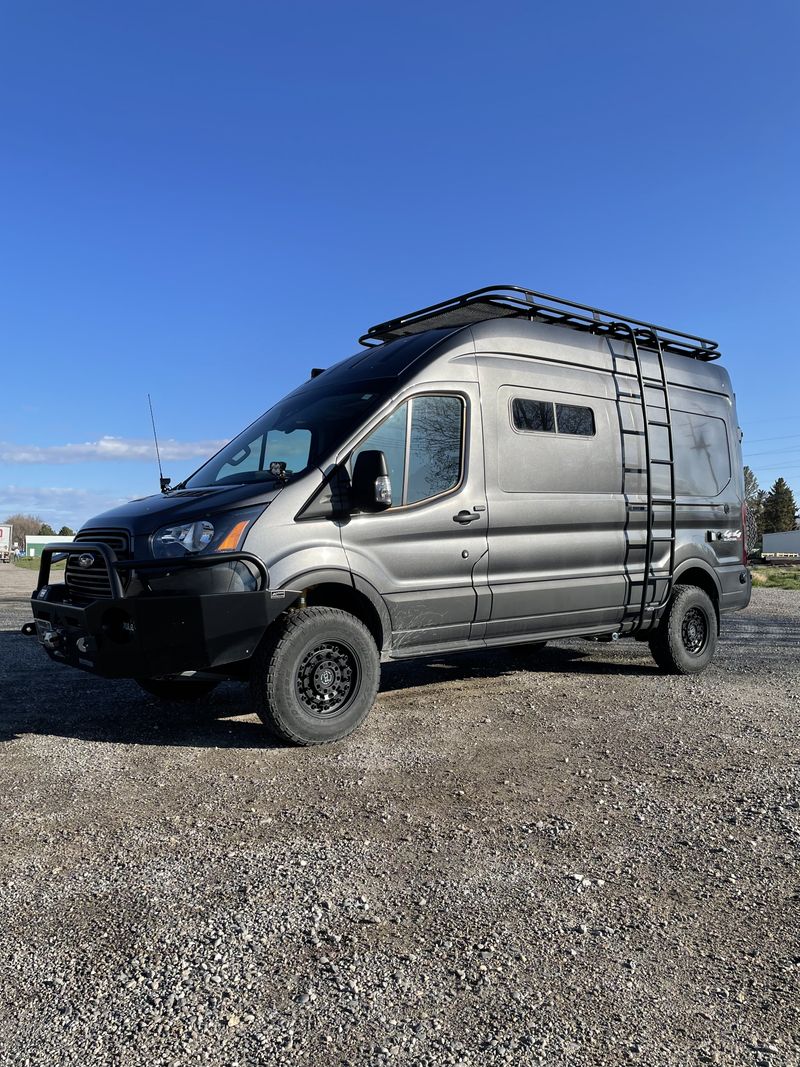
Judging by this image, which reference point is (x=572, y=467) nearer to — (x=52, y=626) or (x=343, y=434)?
(x=343, y=434)

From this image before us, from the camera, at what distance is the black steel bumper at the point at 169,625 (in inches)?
183

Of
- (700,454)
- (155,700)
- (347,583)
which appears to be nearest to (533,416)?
(347,583)

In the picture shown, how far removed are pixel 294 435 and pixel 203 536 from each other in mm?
1256

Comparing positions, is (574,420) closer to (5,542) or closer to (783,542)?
(5,542)

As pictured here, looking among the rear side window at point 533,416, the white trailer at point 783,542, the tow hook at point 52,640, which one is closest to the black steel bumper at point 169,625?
the tow hook at point 52,640

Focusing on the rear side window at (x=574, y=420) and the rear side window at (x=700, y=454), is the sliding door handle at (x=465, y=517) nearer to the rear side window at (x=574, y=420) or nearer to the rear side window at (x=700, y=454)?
the rear side window at (x=574, y=420)

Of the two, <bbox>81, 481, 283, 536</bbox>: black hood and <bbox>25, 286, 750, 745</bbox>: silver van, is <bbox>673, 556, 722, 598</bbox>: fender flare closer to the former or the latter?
<bbox>25, 286, 750, 745</bbox>: silver van

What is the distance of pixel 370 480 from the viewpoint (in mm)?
5074

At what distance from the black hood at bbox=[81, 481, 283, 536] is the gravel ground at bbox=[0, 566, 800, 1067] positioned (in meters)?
1.39

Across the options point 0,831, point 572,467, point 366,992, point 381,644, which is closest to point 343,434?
point 381,644

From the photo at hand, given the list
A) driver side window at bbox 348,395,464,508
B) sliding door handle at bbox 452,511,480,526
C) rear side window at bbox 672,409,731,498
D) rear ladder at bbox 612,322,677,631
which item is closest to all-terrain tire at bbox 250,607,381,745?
driver side window at bbox 348,395,464,508

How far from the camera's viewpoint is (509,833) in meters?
3.56

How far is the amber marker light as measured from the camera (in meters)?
4.76

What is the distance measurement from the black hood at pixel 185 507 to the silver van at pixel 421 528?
2cm
